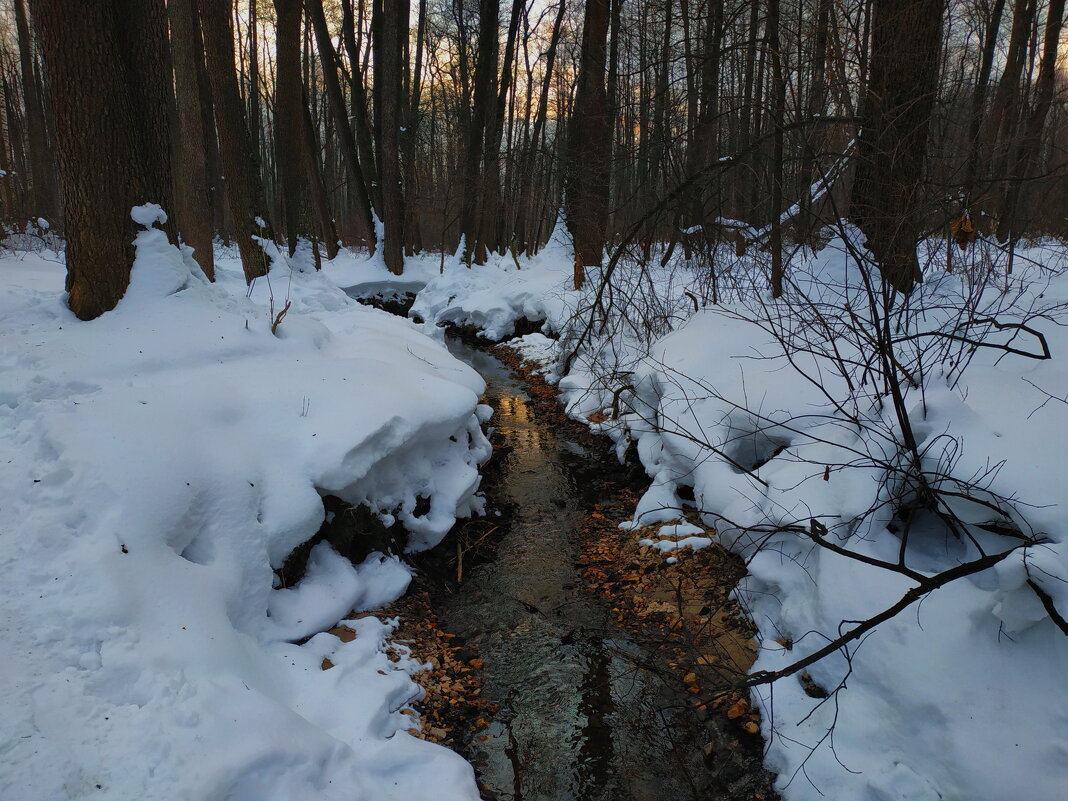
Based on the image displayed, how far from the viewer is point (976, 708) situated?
8.51 feet

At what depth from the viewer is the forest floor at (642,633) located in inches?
125

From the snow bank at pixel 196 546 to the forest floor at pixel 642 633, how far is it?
0.22 meters

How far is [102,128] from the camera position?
452 cm

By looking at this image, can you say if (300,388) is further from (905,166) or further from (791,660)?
(905,166)

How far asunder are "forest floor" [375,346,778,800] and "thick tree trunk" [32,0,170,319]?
10.9 ft

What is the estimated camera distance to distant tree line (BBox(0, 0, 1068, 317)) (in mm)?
4445

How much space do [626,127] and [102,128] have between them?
350 inches

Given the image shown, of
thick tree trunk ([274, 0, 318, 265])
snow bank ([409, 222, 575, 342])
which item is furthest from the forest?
thick tree trunk ([274, 0, 318, 265])

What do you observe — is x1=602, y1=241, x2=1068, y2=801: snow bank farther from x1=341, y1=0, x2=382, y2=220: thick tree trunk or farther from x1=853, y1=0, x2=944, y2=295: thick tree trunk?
x1=341, y1=0, x2=382, y2=220: thick tree trunk

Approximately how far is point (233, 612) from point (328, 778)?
1054 mm

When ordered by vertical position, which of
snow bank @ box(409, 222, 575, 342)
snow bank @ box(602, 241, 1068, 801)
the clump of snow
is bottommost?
snow bank @ box(409, 222, 575, 342)

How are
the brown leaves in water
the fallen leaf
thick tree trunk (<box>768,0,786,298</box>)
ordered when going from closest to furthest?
the fallen leaf, the brown leaves in water, thick tree trunk (<box>768,0,786,298</box>)

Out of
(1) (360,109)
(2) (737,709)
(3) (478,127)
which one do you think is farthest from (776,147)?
(1) (360,109)

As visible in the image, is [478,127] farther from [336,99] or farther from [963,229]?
[963,229]
